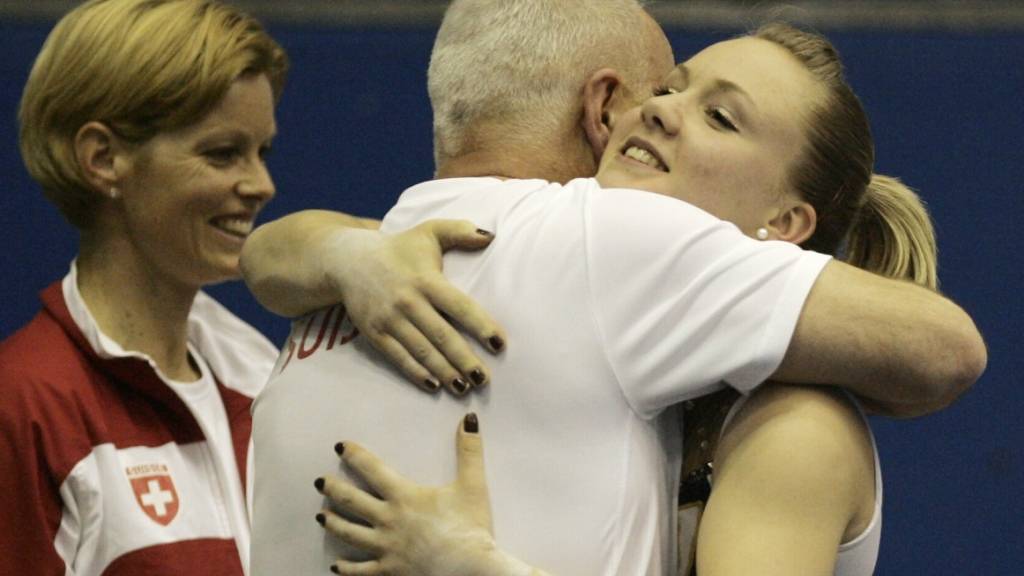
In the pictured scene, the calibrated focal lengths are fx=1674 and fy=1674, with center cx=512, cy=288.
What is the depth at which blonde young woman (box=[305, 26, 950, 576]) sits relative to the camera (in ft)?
4.22

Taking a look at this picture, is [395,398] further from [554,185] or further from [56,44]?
[56,44]

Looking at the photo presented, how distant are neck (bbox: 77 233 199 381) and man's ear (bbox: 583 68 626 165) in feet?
2.89

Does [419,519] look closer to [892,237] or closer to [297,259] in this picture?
[297,259]

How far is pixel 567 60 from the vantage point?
1.55 metres

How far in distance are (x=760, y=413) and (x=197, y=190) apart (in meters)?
1.14

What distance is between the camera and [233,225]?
2311mm

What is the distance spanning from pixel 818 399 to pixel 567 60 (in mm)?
423

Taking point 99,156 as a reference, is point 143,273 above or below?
below

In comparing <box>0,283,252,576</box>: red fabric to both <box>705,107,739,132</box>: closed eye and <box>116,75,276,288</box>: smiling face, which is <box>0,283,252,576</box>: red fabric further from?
<box>705,107,739,132</box>: closed eye

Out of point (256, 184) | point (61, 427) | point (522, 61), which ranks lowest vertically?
point (61, 427)

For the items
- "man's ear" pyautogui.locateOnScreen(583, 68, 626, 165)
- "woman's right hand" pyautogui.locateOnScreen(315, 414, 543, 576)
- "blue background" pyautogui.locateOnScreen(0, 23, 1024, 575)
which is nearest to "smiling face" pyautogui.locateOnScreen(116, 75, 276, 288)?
"blue background" pyautogui.locateOnScreen(0, 23, 1024, 575)

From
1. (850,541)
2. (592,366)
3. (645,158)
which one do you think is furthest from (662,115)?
(850,541)

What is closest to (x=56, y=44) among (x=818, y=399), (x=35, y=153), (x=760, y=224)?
(x=35, y=153)

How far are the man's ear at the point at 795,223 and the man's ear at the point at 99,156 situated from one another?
1056 millimetres
